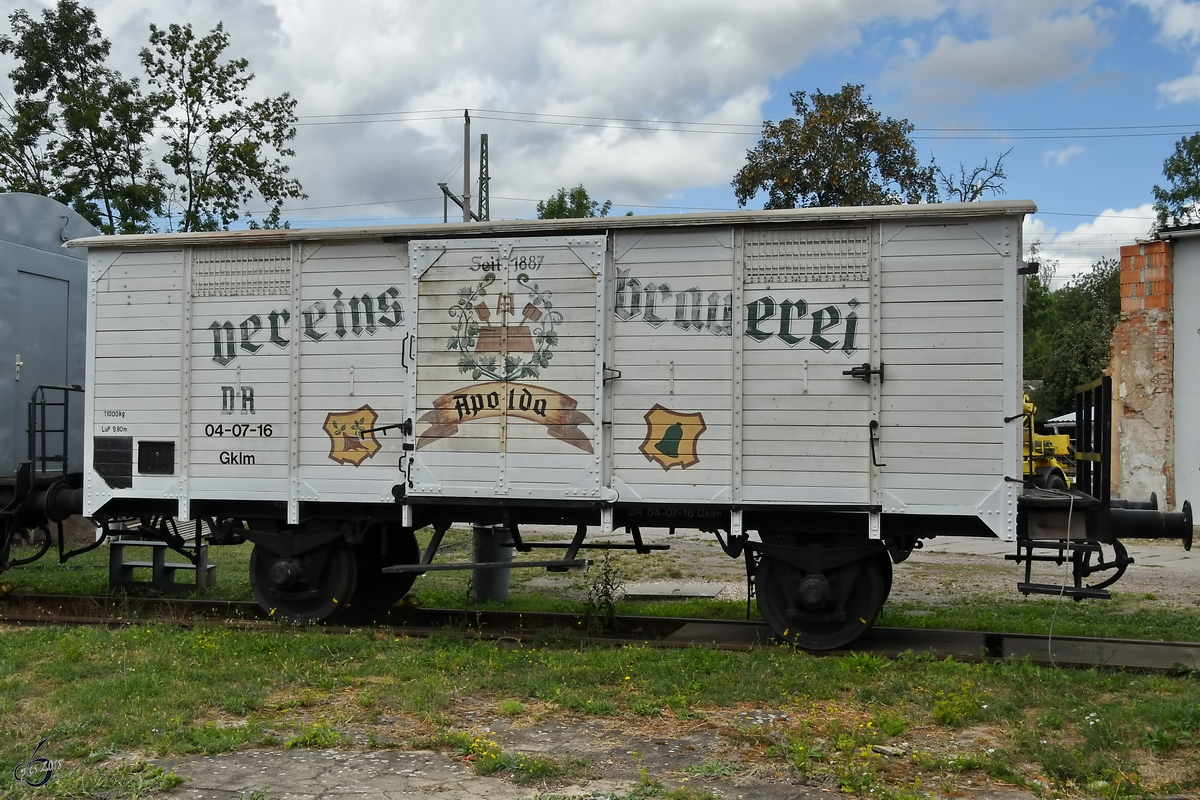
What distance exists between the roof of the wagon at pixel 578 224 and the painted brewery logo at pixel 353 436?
1535mm

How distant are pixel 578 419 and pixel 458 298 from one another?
1.47 meters

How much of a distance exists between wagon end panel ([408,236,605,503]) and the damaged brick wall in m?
15.1

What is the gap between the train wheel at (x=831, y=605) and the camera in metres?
8.27

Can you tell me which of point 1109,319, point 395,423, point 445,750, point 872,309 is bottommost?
point 445,750

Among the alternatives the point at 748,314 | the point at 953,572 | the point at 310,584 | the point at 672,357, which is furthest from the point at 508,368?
the point at 953,572

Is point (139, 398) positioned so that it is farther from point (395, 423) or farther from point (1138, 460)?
point (1138, 460)

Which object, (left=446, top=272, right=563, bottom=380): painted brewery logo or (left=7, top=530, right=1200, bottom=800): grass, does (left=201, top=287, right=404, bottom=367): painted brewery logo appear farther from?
(left=7, top=530, right=1200, bottom=800): grass

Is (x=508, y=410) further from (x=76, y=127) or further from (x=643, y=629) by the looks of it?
(x=76, y=127)

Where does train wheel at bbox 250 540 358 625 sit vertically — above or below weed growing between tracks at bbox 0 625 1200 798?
above

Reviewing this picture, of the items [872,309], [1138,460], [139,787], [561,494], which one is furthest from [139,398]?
[1138,460]

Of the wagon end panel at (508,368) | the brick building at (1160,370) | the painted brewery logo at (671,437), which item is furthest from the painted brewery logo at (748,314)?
the brick building at (1160,370)

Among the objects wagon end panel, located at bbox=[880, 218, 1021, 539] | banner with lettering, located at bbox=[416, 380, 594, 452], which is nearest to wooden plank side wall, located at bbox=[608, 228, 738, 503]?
banner with lettering, located at bbox=[416, 380, 594, 452]

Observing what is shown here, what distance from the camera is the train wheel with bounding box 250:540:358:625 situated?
9.27 m

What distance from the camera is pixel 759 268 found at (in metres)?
8.34
